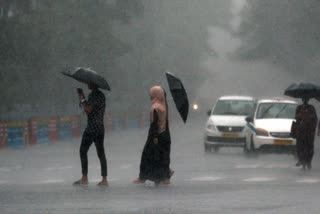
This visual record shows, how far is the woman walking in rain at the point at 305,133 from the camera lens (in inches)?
1039

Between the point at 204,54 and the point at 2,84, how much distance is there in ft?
230

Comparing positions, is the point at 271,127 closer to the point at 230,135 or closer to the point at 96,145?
the point at 230,135

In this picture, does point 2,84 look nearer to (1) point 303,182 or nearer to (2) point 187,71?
(1) point 303,182

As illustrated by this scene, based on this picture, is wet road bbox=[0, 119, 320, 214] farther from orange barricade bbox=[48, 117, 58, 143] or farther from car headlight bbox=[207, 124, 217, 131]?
orange barricade bbox=[48, 117, 58, 143]

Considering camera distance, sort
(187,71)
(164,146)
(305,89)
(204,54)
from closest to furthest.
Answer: (164,146)
(305,89)
(187,71)
(204,54)

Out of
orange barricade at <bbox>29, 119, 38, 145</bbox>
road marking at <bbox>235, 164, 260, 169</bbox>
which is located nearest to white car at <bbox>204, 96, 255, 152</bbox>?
road marking at <bbox>235, 164, 260, 169</bbox>

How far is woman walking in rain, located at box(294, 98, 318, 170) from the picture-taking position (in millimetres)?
26391

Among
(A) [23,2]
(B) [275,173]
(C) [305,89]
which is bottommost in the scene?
(B) [275,173]

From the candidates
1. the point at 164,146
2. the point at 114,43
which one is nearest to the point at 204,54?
the point at 114,43

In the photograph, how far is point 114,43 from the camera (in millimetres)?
64812

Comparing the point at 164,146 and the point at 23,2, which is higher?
the point at 23,2

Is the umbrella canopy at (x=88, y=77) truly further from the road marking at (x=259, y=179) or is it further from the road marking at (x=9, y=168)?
the road marking at (x=9, y=168)

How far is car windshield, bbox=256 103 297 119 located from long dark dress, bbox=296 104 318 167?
22.6 ft

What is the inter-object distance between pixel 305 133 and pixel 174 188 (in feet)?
26.6
